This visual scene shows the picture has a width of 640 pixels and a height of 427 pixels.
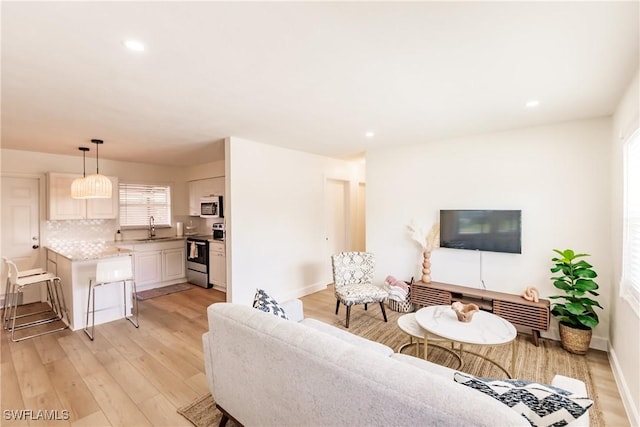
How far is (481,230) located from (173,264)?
17.5 ft

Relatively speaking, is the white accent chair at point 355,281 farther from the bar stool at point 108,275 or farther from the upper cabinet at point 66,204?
the upper cabinet at point 66,204

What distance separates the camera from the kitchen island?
347 centimetres

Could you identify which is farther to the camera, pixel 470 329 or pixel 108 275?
pixel 108 275

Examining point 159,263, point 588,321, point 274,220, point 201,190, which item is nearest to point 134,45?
point 274,220

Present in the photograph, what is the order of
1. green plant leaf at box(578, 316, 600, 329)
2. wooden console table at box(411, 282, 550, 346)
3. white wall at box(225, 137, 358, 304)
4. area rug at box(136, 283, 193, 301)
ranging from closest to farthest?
green plant leaf at box(578, 316, 600, 329), wooden console table at box(411, 282, 550, 346), white wall at box(225, 137, 358, 304), area rug at box(136, 283, 193, 301)

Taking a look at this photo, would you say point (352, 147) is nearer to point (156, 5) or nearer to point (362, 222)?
point (362, 222)

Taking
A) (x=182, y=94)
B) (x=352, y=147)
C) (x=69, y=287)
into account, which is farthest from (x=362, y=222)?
(x=69, y=287)

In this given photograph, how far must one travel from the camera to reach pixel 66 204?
180 inches

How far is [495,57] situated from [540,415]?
1.91m

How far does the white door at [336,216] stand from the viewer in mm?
5393

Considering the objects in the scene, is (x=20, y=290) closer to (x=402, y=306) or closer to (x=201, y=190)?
(x=201, y=190)

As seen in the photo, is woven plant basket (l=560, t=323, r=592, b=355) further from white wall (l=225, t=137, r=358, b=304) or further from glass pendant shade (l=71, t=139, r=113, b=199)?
glass pendant shade (l=71, t=139, r=113, b=199)

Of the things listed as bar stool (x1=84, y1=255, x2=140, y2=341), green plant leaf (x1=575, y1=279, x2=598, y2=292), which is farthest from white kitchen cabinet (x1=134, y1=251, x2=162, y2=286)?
green plant leaf (x1=575, y1=279, x2=598, y2=292)

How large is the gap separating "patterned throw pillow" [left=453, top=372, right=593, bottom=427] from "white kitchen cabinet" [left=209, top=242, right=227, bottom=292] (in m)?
4.54
